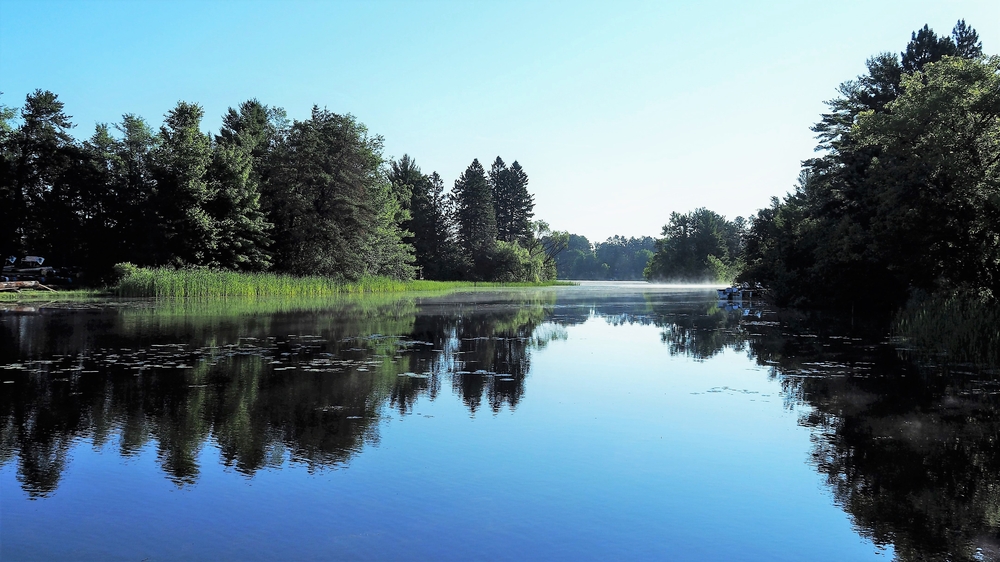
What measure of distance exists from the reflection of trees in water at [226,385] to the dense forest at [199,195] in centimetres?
2991

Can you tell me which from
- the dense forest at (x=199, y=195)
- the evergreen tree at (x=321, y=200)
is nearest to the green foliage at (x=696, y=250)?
the dense forest at (x=199, y=195)

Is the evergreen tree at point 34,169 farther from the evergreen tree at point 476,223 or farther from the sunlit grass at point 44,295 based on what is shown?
the evergreen tree at point 476,223

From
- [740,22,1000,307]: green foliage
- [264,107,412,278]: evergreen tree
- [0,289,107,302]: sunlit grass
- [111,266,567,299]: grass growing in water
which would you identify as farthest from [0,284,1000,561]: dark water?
[264,107,412,278]: evergreen tree

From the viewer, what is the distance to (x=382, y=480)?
6.55 meters

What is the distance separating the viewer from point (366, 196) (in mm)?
63594

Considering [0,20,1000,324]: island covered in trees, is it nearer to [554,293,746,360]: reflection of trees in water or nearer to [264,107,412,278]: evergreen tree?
[264,107,412,278]: evergreen tree

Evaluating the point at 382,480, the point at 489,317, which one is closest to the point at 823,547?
the point at 382,480

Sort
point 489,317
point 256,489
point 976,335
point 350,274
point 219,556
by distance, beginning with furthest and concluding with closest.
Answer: point 350,274 → point 489,317 → point 976,335 → point 256,489 → point 219,556

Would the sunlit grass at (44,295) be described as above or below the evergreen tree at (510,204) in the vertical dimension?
below

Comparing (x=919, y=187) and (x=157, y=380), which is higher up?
(x=919, y=187)

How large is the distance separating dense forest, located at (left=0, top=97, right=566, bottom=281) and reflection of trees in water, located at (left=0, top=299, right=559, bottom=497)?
98.1ft

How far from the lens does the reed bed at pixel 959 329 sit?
1702 cm

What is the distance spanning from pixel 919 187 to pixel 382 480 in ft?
75.6

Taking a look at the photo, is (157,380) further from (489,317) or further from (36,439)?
(489,317)
